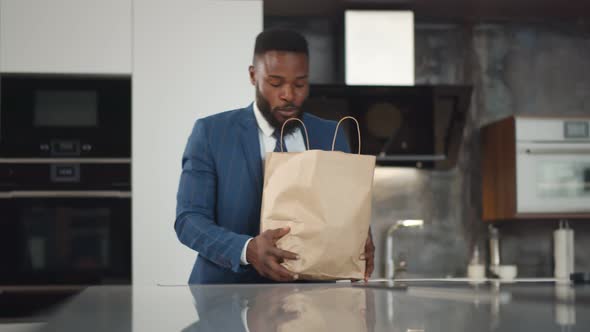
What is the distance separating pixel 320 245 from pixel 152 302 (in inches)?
21.1

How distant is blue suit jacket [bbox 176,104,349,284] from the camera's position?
1.51m

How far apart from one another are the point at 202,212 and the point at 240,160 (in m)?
0.14

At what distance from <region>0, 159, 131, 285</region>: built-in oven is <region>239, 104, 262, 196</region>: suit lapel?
1323 mm

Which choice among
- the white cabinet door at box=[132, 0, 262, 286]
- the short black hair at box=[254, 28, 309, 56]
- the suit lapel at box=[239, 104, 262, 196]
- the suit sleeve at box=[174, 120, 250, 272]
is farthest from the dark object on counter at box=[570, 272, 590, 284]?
the white cabinet door at box=[132, 0, 262, 286]

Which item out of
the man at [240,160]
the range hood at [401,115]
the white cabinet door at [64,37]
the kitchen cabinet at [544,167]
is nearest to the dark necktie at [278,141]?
the man at [240,160]

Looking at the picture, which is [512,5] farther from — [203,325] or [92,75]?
[203,325]

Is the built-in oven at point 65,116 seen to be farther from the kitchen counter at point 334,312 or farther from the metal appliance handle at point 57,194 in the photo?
the kitchen counter at point 334,312

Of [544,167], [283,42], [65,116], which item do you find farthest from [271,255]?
A: [544,167]

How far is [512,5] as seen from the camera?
346 cm

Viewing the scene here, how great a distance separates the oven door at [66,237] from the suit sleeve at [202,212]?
1.28 m

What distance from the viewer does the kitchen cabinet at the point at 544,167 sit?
3.35 meters

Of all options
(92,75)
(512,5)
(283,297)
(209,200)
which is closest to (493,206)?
(512,5)

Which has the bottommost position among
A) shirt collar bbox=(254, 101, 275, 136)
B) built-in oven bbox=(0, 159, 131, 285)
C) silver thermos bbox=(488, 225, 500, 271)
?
silver thermos bbox=(488, 225, 500, 271)

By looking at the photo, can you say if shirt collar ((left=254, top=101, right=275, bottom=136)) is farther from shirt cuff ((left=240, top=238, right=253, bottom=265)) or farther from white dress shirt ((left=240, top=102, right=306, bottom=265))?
shirt cuff ((left=240, top=238, right=253, bottom=265))
